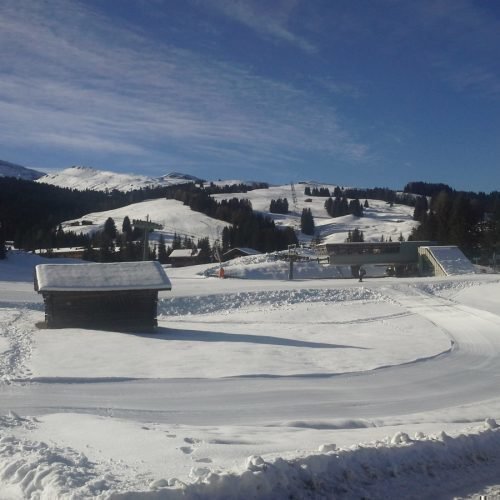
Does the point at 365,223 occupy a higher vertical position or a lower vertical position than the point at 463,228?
higher

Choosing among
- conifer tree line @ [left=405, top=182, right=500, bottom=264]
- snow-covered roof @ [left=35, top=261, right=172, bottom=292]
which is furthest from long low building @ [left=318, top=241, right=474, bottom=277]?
snow-covered roof @ [left=35, top=261, right=172, bottom=292]

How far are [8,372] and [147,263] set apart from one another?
11.5 m

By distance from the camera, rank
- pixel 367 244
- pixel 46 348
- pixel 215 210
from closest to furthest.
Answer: pixel 46 348 → pixel 367 244 → pixel 215 210

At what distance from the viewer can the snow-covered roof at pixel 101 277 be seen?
2328 cm

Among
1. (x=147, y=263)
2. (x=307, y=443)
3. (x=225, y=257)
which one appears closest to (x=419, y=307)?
(x=147, y=263)

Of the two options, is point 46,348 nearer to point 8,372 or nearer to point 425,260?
point 8,372

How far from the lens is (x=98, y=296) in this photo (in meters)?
23.8

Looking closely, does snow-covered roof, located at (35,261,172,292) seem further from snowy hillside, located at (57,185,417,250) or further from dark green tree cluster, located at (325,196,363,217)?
dark green tree cluster, located at (325,196,363,217)

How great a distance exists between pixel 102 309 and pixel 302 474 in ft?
61.2

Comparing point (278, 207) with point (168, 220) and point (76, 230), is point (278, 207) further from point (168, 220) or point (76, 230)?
point (76, 230)

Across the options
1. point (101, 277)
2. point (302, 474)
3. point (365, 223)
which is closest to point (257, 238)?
point (365, 223)

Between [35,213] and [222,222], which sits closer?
Answer: [35,213]

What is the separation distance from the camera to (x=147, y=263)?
25.5 metres

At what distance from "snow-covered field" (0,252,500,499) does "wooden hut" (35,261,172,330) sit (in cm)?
131
